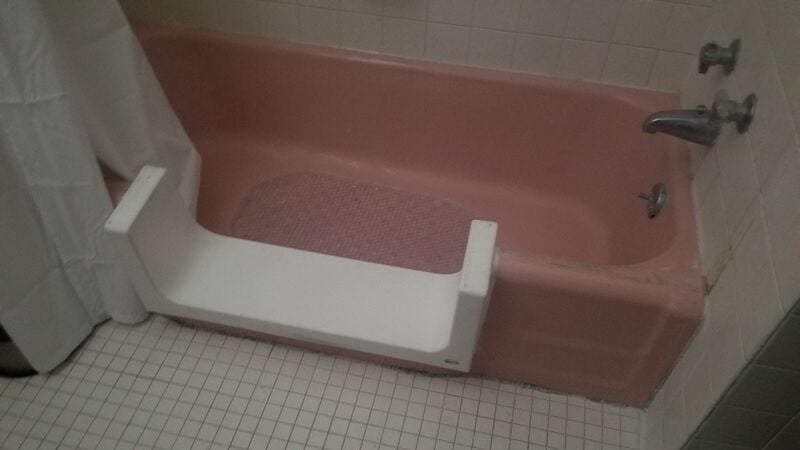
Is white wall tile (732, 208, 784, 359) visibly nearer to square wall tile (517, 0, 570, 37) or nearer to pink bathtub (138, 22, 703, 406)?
pink bathtub (138, 22, 703, 406)

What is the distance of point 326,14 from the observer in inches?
60.0

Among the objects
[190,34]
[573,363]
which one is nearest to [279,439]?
[573,363]

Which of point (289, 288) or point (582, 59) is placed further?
point (582, 59)

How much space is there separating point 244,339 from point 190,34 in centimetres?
84

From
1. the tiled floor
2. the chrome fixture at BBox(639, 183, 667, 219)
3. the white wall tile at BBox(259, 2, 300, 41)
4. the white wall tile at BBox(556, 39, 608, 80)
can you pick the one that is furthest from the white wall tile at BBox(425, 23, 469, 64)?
the tiled floor

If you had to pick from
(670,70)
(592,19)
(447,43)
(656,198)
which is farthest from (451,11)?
(656,198)

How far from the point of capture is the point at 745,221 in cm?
94

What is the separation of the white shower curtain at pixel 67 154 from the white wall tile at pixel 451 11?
674 mm

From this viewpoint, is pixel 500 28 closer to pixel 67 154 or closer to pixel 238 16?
pixel 238 16

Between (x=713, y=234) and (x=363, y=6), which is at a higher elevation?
(x=363, y=6)

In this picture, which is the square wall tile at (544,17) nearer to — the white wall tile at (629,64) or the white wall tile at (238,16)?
the white wall tile at (629,64)

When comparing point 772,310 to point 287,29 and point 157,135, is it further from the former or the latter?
point 287,29

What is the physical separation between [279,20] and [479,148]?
0.64 m

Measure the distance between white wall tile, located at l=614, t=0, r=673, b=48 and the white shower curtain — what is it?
1.06 metres
